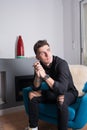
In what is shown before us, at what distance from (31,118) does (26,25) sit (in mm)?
1770

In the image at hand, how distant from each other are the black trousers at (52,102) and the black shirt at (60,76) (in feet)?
0.30

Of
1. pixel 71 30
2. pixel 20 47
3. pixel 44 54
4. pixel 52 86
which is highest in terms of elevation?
pixel 71 30

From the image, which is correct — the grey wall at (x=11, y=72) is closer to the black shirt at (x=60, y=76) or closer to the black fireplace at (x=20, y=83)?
the black fireplace at (x=20, y=83)

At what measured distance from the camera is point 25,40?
123 inches

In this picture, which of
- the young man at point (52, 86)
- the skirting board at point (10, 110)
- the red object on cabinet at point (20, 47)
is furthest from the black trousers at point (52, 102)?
the red object on cabinet at point (20, 47)

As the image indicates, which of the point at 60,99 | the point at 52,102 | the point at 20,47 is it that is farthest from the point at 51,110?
the point at 20,47

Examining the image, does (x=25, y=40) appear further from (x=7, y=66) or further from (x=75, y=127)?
(x=75, y=127)

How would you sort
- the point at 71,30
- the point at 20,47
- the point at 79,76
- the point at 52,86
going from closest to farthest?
the point at 52,86, the point at 79,76, the point at 20,47, the point at 71,30

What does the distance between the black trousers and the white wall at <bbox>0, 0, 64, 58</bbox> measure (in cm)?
130

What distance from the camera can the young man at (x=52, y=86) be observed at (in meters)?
1.66

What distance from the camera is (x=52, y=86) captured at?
65.2 inches

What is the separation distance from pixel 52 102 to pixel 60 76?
35cm

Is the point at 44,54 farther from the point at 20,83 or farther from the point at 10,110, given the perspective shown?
the point at 10,110

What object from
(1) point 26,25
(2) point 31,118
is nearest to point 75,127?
(2) point 31,118
